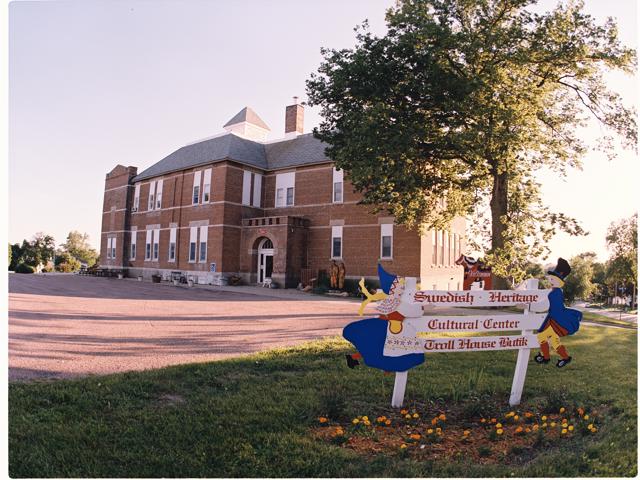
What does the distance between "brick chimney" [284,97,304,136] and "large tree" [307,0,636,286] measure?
19813 millimetres

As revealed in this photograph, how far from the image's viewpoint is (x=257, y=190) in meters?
37.0

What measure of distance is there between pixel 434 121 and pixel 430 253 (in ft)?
40.2

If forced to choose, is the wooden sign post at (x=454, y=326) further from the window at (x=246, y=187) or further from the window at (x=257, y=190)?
the window at (x=257, y=190)

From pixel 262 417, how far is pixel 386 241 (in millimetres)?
24971

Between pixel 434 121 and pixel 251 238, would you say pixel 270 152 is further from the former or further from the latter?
pixel 434 121

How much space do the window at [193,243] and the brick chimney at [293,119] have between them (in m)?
11.6

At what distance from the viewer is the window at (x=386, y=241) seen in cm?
2950

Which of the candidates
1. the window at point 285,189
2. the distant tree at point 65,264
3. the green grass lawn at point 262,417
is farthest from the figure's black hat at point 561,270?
the distant tree at point 65,264

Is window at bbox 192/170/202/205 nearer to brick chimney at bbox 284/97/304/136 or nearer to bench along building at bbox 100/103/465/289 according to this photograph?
bench along building at bbox 100/103/465/289

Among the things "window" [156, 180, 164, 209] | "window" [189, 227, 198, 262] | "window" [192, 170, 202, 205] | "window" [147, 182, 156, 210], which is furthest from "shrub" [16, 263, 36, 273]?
"window" [192, 170, 202, 205]

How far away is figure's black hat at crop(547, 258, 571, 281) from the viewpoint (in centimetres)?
683

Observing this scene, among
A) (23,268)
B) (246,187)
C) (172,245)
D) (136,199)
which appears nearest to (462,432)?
(246,187)

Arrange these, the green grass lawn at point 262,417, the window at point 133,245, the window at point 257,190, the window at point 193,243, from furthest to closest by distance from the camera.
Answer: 1. the window at point 133,245
2. the window at point 193,243
3. the window at point 257,190
4. the green grass lawn at point 262,417

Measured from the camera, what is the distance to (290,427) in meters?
5.14
